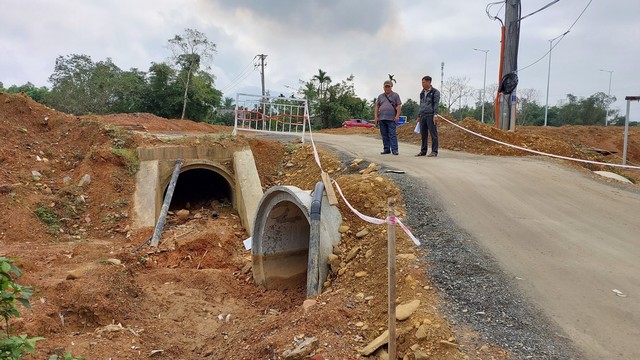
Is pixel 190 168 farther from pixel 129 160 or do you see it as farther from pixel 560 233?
pixel 560 233

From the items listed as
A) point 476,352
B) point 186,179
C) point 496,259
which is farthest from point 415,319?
point 186,179

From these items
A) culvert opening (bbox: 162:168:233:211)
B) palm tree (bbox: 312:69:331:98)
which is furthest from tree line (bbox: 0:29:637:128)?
culvert opening (bbox: 162:168:233:211)

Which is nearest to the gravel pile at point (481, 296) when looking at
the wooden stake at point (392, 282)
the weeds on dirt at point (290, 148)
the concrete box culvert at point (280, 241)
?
the wooden stake at point (392, 282)

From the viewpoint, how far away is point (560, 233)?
5105 mm

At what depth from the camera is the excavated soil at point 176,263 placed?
13.8 ft

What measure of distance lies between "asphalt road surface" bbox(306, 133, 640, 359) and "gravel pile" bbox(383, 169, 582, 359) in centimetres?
12

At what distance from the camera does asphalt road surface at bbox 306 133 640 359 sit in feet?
11.9

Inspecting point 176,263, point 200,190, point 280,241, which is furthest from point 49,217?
point 200,190

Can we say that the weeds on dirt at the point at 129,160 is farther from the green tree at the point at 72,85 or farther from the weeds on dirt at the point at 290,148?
the green tree at the point at 72,85

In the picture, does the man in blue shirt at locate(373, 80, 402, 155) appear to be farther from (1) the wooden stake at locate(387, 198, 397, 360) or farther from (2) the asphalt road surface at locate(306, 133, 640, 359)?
(1) the wooden stake at locate(387, 198, 397, 360)

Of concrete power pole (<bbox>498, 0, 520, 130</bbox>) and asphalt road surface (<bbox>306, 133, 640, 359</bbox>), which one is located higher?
concrete power pole (<bbox>498, 0, 520, 130</bbox>)

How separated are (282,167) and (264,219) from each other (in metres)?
3.85

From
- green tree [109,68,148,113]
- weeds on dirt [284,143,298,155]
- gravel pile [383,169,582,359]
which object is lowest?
gravel pile [383,169,582,359]

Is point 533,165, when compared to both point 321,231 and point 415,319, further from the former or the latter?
point 415,319
